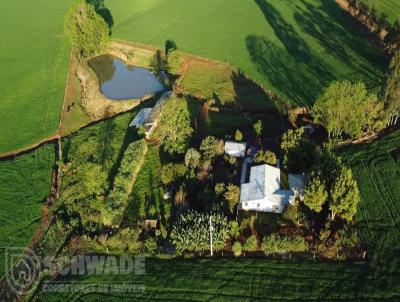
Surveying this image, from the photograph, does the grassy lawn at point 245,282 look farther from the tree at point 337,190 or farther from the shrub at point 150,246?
the tree at point 337,190

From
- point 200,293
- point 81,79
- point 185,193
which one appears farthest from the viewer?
point 81,79

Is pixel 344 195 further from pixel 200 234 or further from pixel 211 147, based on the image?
pixel 211 147

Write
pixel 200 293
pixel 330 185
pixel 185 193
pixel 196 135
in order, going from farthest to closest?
1. pixel 196 135
2. pixel 185 193
3. pixel 330 185
4. pixel 200 293

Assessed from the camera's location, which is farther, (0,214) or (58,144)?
(58,144)

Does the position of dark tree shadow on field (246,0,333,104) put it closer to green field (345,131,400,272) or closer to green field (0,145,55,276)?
green field (345,131,400,272)

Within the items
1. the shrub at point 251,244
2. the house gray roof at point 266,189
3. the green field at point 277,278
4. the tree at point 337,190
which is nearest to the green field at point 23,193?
the green field at point 277,278

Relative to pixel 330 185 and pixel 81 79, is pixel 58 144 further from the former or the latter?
pixel 330 185

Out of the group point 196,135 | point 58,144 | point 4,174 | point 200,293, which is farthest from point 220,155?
point 4,174
